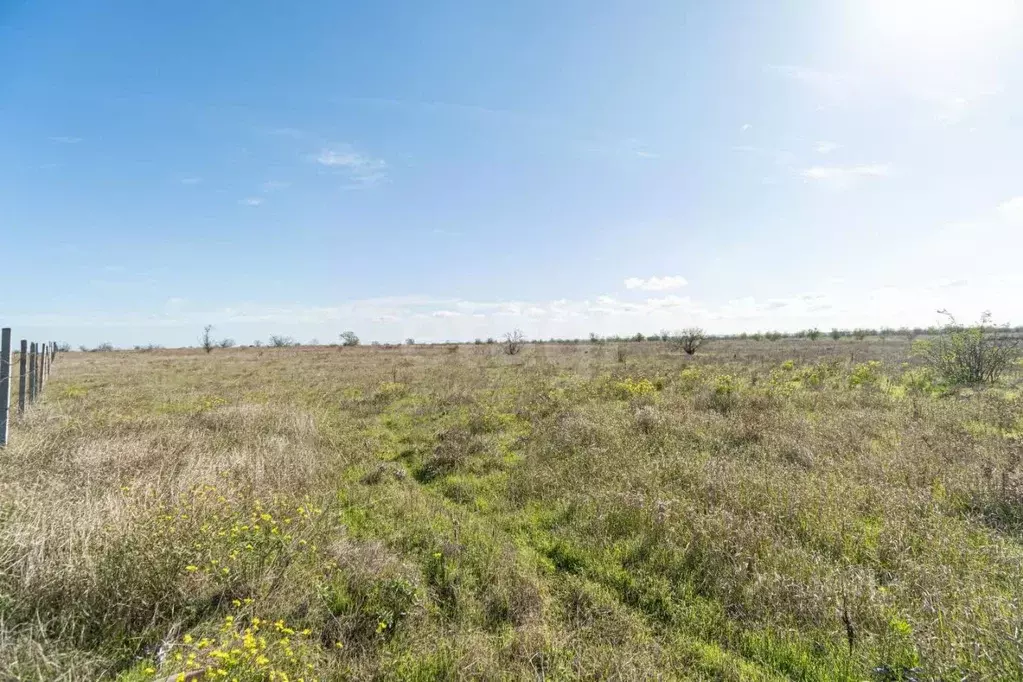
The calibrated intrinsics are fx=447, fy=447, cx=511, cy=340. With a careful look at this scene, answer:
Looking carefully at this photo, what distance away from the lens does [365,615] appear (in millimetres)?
4504

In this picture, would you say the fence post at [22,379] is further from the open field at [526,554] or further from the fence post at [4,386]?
the fence post at [4,386]

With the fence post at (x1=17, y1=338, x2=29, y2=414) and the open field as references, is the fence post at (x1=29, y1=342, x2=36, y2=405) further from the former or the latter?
the open field

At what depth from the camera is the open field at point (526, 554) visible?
3783 mm

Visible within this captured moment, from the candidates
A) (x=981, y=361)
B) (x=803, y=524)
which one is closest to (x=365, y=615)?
(x=803, y=524)

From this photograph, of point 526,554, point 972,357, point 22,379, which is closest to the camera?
point 526,554

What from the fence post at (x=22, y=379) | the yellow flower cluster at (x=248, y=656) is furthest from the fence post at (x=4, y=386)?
the yellow flower cluster at (x=248, y=656)

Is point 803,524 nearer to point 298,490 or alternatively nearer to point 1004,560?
point 1004,560

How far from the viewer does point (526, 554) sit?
6.01 meters

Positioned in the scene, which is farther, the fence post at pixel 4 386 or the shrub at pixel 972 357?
the shrub at pixel 972 357

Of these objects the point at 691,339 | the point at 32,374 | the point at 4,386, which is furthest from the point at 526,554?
the point at 691,339

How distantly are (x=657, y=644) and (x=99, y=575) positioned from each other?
519 centimetres

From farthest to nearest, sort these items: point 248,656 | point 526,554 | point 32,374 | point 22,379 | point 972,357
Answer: point 972,357
point 32,374
point 22,379
point 526,554
point 248,656

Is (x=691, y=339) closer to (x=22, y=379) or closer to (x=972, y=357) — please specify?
(x=972, y=357)

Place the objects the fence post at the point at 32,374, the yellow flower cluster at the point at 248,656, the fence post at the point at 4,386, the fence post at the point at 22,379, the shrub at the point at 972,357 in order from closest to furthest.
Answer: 1. the yellow flower cluster at the point at 248,656
2. the fence post at the point at 4,386
3. the fence post at the point at 22,379
4. the fence post at the point at 32,374
5. the shrub at the point at 972,357
